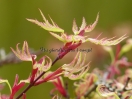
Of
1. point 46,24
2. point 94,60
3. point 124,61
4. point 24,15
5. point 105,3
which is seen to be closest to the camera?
point 46,24

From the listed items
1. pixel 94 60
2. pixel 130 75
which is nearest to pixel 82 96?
pixel 130 75

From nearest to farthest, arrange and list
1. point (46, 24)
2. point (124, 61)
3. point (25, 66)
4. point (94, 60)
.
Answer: point (46, 24) < point (124, 61) < point (94, 60) < point (25, 66)

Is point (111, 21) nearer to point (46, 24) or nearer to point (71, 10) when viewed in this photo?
point (71, 10)

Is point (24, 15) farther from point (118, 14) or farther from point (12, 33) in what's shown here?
point (118, 14)

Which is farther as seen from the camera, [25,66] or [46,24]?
[25,66]

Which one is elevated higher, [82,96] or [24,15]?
[24,15]

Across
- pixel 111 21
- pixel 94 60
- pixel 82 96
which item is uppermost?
pixel 111 21
